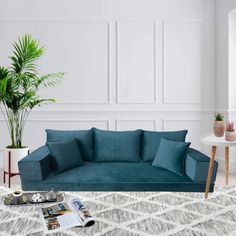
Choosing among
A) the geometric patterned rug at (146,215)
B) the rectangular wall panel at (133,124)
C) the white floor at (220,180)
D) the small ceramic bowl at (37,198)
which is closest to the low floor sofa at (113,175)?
the geometric patterned rug at (146,215)

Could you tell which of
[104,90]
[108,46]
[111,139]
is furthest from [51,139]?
[108,46]

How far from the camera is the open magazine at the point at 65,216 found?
1.73 meters

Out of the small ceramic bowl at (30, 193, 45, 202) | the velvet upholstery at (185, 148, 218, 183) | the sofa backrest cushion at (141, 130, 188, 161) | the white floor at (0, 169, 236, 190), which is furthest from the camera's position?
the white floor at (0, 169, 236, 190)

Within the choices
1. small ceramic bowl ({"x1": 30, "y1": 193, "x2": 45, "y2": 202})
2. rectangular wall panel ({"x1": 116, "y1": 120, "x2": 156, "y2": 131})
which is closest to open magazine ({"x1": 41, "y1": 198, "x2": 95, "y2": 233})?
small ceramic bowl ({"x1": 30, "y1": 193, "x2": 45, "y2": 202})

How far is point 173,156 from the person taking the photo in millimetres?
3377

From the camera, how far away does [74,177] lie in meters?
3.21

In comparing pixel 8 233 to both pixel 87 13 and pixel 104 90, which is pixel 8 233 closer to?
pixel 104 90

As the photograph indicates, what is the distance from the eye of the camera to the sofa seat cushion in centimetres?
319

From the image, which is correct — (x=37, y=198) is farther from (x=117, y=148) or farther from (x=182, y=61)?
(x=182, y=61)

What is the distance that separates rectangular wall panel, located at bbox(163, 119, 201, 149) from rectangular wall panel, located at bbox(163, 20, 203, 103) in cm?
33

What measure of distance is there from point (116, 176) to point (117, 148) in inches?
23.0

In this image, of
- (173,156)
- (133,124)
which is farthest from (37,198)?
(133,124)

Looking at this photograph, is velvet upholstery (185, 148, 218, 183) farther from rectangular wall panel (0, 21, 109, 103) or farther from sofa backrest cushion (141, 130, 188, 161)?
rectangular wall panel (0, 21, 109, 103)

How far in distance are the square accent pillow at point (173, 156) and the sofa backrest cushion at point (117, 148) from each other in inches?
13.2
